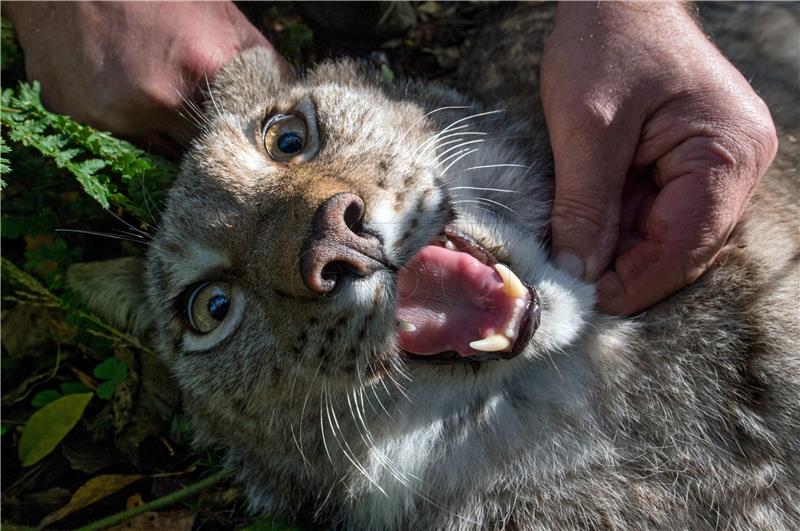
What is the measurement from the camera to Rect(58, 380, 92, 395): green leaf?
4008 mm

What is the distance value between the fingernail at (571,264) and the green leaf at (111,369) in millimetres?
2549

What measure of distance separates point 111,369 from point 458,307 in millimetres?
2435

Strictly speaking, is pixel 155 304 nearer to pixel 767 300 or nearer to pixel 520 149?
pixel 520 149

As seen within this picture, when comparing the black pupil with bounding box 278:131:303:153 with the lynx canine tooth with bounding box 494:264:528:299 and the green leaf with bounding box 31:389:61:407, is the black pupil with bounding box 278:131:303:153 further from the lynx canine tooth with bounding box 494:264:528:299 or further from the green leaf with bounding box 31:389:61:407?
the green leaf with bounding box 31:389:61:407

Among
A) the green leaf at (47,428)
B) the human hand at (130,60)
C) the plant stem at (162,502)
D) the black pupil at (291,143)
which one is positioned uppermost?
the human hand at (130,60)

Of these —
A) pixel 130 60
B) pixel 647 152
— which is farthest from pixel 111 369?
pixel 647 152

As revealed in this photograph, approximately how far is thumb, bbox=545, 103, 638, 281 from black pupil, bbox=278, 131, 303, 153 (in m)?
1.16

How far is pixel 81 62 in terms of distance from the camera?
350 centimetres

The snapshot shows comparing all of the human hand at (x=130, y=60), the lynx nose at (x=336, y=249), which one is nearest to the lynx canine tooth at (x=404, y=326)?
the lynx nose at (x=336, y=249)

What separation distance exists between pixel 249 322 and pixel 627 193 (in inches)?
67.0

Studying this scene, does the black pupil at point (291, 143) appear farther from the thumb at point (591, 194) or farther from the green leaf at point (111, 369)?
the green leaf at point (111, 369)

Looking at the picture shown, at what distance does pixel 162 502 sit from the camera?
3.59 meters

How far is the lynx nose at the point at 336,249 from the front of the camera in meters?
2.28

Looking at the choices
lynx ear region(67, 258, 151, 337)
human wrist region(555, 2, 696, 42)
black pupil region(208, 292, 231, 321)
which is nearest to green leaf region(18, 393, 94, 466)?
lynx ear region(67, 258, 151, 337)
